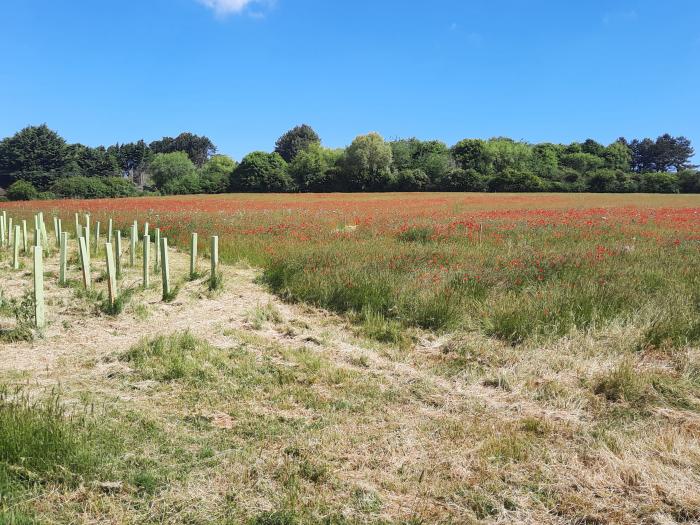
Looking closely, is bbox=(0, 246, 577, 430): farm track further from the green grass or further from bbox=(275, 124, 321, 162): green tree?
bbox=(275, 124, 321, 162): green tree

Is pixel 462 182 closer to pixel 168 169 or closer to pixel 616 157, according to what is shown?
pixel 168 169

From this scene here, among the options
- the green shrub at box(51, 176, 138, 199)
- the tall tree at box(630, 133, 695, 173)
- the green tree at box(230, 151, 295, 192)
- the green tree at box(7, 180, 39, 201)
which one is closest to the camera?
the green tree at box(7, 180, 39, 201)

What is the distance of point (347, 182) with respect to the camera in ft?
208

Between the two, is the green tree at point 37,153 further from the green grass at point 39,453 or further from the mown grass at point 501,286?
the green grass at point 39,453

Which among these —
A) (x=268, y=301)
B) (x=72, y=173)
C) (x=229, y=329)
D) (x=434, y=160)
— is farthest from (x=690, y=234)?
(x=72, y=173)

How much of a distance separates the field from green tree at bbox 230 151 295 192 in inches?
2275

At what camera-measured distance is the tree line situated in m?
56.9

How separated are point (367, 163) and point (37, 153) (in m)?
58.2

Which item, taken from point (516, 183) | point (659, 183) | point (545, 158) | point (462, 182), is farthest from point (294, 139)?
point (659, 183)

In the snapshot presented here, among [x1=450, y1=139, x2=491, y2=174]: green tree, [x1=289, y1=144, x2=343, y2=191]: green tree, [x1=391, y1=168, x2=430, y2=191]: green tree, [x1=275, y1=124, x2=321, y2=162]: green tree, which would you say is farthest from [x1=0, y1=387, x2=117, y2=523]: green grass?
[x1=275, y1=124, x2=321, y2=162]: green tree

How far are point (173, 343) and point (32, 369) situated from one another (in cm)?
142

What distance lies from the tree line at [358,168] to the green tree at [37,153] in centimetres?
17

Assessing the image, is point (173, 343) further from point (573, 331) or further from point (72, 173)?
point (72, 173)

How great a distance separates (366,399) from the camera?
4.17 meters
